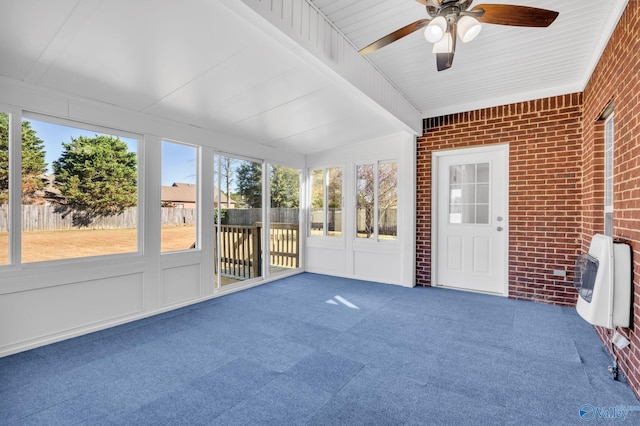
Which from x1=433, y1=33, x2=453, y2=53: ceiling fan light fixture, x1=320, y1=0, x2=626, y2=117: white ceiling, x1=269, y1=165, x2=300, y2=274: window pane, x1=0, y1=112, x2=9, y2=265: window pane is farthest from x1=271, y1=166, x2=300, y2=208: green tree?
x1=433, y1=33, x2=453, y2=53: ceiling fan light fixture

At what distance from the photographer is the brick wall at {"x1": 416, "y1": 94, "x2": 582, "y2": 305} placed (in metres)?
4.05

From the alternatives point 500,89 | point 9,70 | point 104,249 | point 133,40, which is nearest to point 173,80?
point 133,40

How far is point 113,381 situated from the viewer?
226cm

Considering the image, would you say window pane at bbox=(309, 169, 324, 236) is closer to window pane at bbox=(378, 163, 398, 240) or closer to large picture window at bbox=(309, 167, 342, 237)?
large picture window at bbox=(309, 167, 342, 237)

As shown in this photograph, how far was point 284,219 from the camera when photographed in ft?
19.0

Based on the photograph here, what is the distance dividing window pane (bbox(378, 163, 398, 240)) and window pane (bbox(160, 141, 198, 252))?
2943 mm

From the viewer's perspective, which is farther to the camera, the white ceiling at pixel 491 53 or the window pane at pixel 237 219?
the window pane at pixel 237 219

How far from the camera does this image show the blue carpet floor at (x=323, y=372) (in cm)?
192

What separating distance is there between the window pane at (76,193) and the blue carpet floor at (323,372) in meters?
0.91

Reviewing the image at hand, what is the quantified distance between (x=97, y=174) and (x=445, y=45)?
11.5 feet

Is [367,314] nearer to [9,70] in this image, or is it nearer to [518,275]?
[518,275]

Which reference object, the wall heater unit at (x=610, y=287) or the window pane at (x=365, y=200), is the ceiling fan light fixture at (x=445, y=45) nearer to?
the wall heater unit at (x=610, y=287)

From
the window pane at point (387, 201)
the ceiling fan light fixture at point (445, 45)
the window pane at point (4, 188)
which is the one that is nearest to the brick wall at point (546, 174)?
the window pane at point (387, 201)

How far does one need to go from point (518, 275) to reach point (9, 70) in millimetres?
5881
